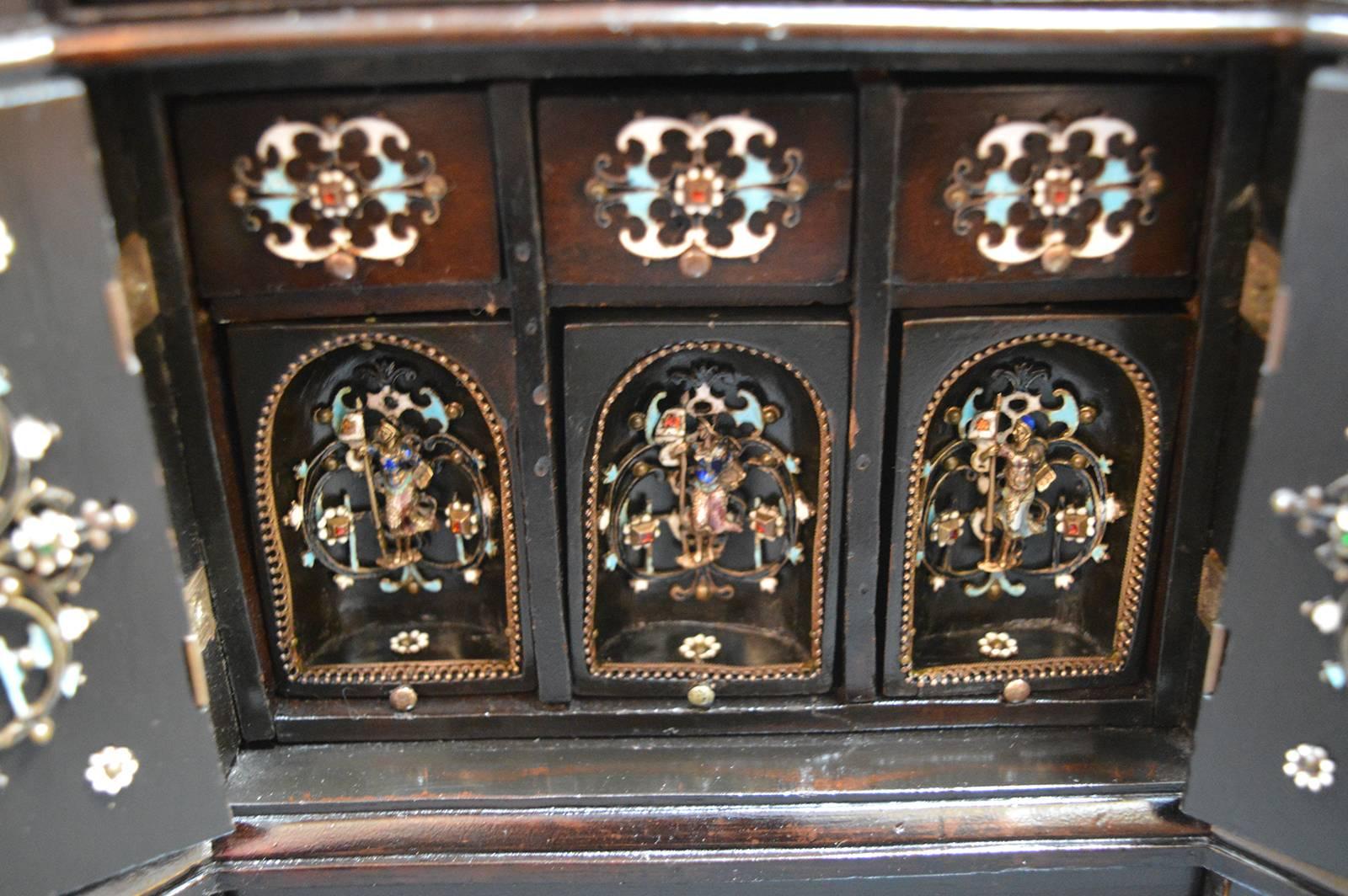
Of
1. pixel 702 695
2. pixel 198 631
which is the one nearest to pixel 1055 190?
pixel 702 695

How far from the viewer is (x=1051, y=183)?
101 centimetres

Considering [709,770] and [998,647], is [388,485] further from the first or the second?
[998,647]

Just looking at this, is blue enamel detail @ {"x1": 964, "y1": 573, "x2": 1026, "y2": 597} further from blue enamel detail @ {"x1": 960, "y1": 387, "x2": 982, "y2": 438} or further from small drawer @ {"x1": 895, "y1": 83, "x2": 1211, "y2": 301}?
small drawer @ {"x1": 895, "y1": 83, "x2": 1211, "y2": 301}

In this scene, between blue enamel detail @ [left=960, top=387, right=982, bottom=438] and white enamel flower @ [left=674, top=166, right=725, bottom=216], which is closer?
white enamel flower @ [left=674, top=166, right=725, bottom=216]

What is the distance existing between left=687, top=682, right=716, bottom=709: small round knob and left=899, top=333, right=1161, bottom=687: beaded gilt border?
7.6 inches

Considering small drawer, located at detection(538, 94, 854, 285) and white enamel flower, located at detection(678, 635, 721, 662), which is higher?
small drawer, located at detection(538, 94, 854, 285)

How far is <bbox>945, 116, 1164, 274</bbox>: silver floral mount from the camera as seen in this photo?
1005 millimetres

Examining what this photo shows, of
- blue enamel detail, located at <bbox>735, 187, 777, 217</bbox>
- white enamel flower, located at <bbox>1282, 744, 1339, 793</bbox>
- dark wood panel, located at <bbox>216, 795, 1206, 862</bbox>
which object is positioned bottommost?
dark wood panel, located at <bbox>216, 795, 1206, 862</bbox>

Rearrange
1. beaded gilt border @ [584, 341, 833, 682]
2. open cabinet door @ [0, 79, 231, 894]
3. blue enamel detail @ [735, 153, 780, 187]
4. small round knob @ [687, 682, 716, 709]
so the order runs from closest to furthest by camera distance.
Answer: open cabinet door @ [0, 79, 231, 894] < blue enamel detail @ [735, 153, 780, 187] < beaded gilt border @ [584, 341, 833, 682] < small round knob @ [687, 682, 716, 709]

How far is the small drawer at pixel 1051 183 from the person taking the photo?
100cm

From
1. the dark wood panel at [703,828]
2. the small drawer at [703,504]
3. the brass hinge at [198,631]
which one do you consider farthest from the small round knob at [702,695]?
the brass hinge at [198,631]

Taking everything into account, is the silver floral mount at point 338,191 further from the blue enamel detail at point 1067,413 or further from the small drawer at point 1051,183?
the blue enamel detail at point 1067,413

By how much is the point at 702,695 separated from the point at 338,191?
0.60 metres

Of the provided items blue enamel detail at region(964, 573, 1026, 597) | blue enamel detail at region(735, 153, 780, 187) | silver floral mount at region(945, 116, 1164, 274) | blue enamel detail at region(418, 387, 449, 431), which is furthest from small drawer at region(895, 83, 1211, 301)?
blue enamel detail at region(418, 387, 449, 431)
